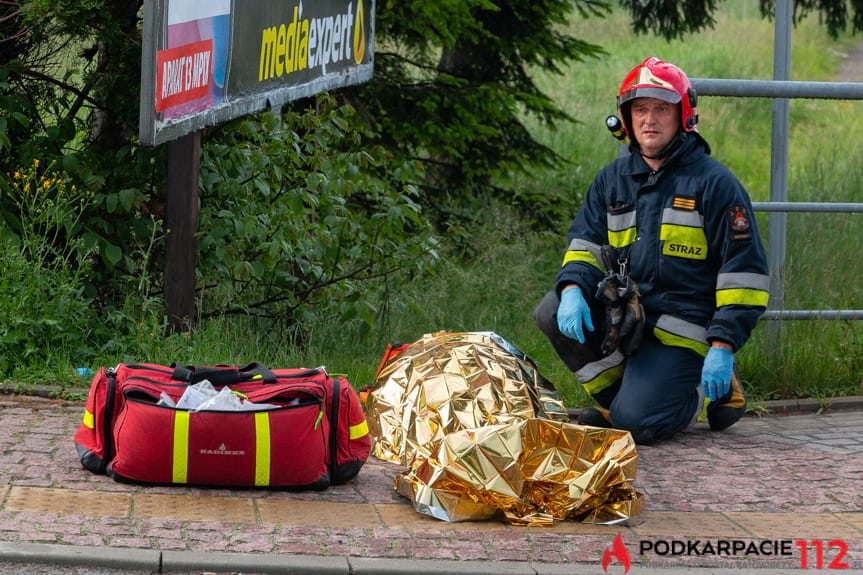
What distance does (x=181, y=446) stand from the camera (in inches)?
186

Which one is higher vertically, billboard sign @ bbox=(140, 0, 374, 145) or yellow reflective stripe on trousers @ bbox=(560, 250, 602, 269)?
billboard sign @ bbox=(140, 0, 374, 145)

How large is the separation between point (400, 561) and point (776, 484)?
6.32 feet

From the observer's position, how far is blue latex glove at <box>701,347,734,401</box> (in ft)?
18.4

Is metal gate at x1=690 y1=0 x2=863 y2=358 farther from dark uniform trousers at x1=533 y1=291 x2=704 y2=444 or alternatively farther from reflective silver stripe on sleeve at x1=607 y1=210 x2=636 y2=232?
dark uniform trousers at x1=533 y1=291 x2=704 y2=444

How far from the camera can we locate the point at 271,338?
729 cm

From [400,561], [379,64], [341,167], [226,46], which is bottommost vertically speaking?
[400,561]

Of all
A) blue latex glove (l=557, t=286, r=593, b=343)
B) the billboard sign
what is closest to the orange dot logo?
the billboard sign

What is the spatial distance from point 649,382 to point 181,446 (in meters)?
2.26

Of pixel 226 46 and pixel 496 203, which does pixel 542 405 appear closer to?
pixel 226 46

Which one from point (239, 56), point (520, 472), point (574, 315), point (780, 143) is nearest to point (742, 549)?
point (520, 472)

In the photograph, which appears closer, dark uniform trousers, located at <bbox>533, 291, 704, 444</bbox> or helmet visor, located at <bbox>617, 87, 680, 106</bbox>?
helmet visor, located at <bbox>617, 87, 680, 106</bbox>

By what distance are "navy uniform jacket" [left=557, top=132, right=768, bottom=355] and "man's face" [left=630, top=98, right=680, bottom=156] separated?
0.27 feet

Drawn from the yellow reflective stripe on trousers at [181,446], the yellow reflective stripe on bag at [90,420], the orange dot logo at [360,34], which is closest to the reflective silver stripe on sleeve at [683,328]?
the yellow reflective stripe on trousers at [181,446]

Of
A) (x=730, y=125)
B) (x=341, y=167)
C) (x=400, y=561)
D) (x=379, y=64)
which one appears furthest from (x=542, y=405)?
(x=730, y=125)
